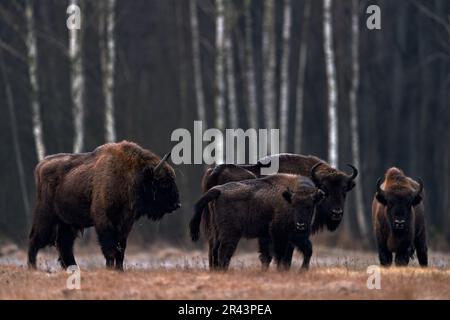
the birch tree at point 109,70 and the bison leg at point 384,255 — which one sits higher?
the birch tree at point 109,70

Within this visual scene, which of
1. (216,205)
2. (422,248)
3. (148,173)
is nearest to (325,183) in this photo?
(422,248)

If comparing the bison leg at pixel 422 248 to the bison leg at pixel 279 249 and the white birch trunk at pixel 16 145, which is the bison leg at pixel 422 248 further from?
the white birch trunk at pixel 16 145

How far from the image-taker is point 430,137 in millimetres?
33562

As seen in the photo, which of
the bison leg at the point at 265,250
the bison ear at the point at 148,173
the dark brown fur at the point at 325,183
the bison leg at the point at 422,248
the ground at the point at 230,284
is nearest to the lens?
the ground at the point at 230,284

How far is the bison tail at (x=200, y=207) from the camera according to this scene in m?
15.2

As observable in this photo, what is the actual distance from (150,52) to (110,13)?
918cm

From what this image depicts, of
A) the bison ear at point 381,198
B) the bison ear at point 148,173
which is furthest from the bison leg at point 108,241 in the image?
the bison ear at point 381,198

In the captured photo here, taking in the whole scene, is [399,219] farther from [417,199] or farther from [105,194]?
[105,194]

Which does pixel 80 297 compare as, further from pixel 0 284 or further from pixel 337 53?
pixel 337 53

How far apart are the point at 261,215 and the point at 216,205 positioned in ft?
2.21

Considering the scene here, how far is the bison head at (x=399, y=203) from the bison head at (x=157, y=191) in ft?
10.0

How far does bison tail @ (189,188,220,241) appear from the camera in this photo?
49.9 feet

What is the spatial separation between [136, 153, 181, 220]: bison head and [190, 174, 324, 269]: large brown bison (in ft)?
1.86

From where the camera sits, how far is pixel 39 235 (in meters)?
16.5
